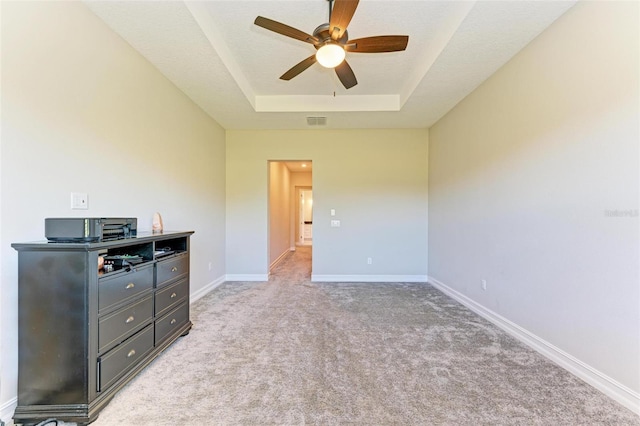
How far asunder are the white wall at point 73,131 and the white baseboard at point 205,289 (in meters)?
1.06

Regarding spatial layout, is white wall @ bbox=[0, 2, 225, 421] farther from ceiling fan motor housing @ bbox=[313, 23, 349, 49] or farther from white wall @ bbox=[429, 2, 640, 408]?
white wall @ bbox=[429, 2, 640, 408]

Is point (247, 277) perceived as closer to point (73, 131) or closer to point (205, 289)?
point (205, 289)

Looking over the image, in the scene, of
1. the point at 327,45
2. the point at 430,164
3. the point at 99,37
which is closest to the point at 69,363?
the point at 99,37

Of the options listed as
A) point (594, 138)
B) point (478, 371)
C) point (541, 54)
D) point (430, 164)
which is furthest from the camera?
point (430, 164)

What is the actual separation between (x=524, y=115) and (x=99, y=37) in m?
3.65

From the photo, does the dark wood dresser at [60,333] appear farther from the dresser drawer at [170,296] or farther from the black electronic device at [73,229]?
the dresser drawer at [170,296]

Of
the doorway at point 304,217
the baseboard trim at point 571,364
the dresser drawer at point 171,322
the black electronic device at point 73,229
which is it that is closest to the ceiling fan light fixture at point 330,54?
the black electronic device at point 73,229

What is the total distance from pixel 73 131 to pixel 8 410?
1.73 meters

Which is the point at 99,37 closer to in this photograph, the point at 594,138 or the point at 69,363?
the point at 69,363

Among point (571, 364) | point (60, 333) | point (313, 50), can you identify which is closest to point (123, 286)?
point (60, 333)

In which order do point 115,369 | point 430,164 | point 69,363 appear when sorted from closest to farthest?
point 69,363 → point 115,369 → point 430,164

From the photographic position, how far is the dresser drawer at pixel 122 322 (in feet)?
5.19

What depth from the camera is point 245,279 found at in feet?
15.5

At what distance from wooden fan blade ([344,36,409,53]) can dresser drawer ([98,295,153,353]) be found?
2.50 metres
